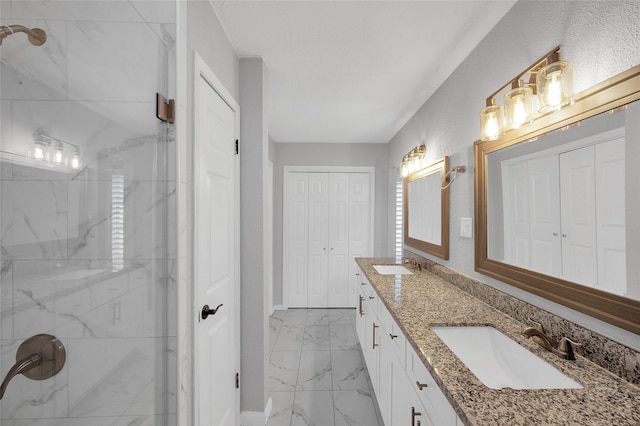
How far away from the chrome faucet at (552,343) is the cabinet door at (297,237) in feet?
11.1

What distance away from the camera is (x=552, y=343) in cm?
110

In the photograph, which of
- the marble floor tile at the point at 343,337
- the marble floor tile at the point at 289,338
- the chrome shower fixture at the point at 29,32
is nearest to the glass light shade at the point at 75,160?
the chrome shower fixture at the point at 29,32

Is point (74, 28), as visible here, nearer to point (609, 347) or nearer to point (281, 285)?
point (609, 347)

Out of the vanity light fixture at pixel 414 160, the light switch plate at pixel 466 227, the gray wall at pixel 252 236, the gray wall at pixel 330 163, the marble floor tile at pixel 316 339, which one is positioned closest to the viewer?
the light switch plate at pixel 466 227

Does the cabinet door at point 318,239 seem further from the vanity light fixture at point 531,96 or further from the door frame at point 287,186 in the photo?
the vanity light fixture at point 531,96

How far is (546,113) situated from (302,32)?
4.32ft

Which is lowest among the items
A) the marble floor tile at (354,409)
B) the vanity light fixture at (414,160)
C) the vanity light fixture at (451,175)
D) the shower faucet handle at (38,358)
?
the marble floor tile at (354,409)

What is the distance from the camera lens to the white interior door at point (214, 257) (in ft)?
4.39

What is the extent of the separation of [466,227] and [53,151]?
2066 mm

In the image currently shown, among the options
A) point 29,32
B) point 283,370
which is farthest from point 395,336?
point 29,32

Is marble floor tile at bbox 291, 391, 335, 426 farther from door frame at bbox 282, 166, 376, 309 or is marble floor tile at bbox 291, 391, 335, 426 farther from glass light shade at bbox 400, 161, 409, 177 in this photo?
glass light shade at bbox 400, 161, 409, 177

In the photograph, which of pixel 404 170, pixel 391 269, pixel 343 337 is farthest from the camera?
pixel 343 337

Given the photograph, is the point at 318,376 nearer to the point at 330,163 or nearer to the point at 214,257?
the point at 214,257

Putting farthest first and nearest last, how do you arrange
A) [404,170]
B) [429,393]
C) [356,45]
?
1. [404,170]
2. [356,45]
3. [429,393]
